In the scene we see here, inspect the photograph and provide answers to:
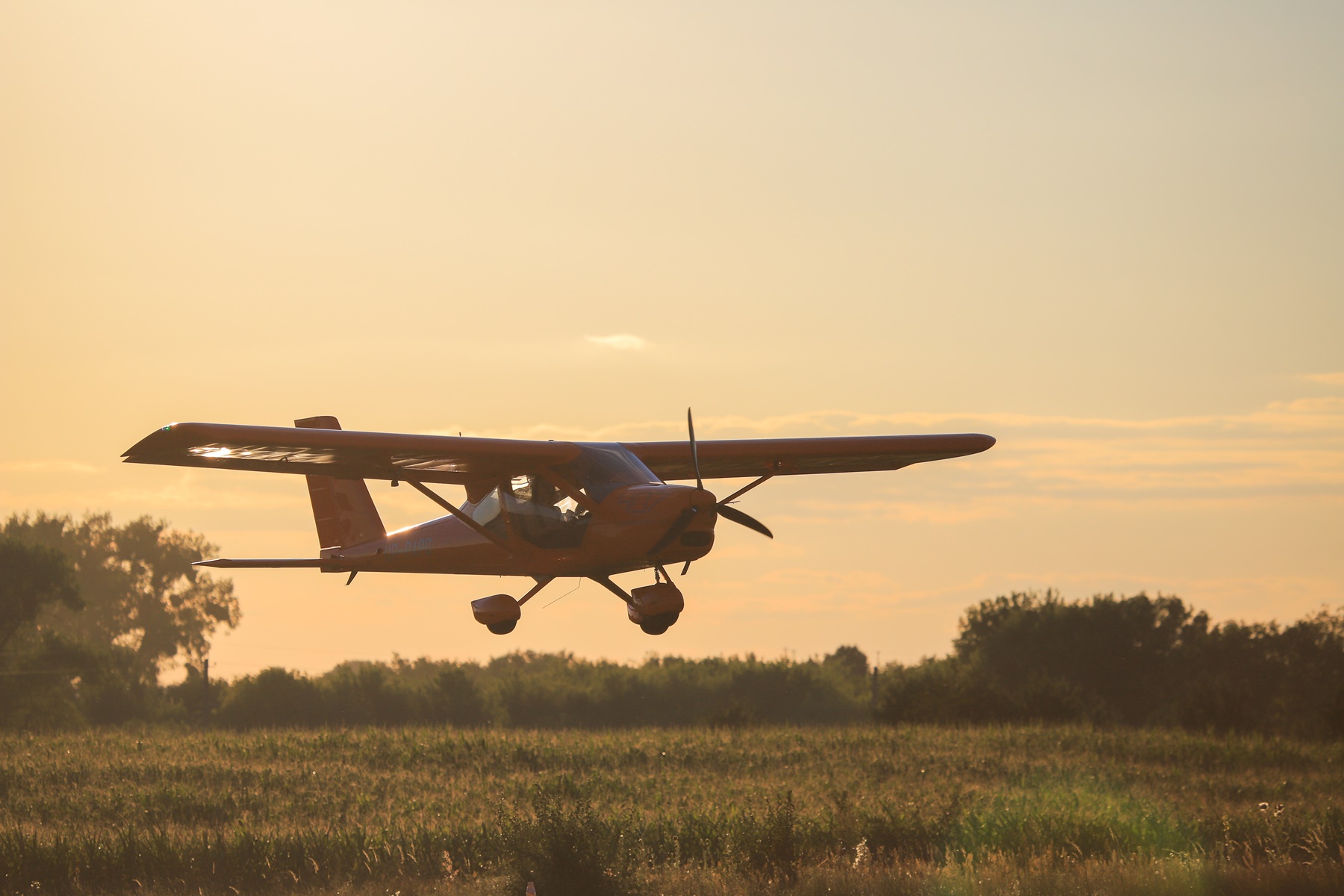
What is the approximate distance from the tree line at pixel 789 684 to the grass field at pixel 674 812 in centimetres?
1092

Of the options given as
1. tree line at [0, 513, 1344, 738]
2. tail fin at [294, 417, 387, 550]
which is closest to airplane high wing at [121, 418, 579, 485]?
tail fin at [294, 417, 387, 550]

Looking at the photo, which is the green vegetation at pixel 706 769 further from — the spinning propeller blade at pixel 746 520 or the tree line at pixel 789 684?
the spinning propeller blade at pixel 746 520

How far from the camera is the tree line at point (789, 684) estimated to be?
73500mm

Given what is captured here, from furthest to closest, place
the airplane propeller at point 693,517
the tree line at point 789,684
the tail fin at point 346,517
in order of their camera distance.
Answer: the tree line at point 789,684 → the tail fin at point 346,517 → the airplane propeller at point 693,517

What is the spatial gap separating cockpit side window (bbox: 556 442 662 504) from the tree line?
195 ft

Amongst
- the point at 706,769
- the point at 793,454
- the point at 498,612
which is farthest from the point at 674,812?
the point at 498,612

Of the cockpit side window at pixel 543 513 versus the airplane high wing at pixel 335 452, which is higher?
the airplane high wing at pixel 335 452

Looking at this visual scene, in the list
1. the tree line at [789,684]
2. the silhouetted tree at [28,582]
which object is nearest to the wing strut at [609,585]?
the tree line at [789,684]

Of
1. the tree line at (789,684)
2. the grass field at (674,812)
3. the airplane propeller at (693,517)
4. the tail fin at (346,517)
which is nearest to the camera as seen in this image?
the airplane propeller at (693,517)

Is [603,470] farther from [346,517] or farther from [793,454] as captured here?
[346,517]

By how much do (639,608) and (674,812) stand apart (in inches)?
1185

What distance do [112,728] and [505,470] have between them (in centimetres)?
6798

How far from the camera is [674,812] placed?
42.3m

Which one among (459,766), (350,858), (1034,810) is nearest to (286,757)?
(459,766)
